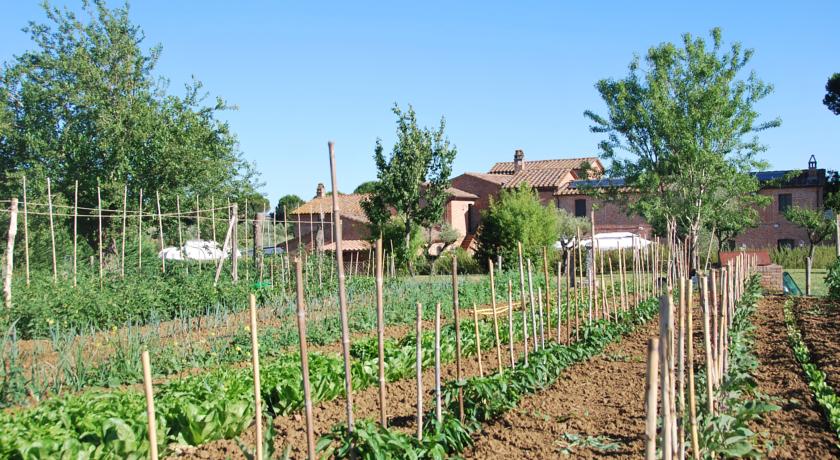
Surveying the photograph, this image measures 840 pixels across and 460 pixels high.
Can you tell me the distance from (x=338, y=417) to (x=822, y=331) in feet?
26.5

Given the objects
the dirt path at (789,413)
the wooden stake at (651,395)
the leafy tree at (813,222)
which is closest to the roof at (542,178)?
the leafy tree at (813,222)

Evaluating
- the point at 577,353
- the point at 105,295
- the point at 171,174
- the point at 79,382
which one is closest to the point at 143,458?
the point at 79,382

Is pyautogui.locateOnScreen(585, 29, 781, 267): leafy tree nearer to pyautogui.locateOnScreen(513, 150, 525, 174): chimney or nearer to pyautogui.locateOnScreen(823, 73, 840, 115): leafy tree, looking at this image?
pyautogui.locateOnScreen(823, 73, 840, 115): leafy tree

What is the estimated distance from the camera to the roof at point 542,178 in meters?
40.6

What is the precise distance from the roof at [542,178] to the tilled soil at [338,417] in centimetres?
3255

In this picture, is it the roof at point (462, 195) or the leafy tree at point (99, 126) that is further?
the roof at point (462, 195)

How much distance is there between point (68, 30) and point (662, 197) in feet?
62.3

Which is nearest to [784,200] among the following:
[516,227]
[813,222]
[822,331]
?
[813,222]

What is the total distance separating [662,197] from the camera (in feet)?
79.5

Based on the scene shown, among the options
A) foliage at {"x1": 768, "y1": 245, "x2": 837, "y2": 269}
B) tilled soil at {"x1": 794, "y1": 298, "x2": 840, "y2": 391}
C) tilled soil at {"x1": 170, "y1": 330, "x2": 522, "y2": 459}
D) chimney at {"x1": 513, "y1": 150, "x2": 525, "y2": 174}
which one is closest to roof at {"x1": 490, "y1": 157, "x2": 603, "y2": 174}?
chimney at {"x1": 513, "y1": 150, "x2": 525, "y2": 174}

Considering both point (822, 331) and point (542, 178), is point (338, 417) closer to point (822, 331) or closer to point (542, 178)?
point (822, 331)

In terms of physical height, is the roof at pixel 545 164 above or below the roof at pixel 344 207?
above

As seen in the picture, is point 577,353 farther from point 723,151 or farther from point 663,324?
point 723,151

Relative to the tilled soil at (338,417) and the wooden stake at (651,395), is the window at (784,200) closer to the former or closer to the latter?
the tilled soil at (338,417)
